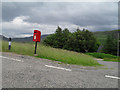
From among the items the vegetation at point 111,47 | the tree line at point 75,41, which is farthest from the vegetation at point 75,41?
the vegetation at point 111,47

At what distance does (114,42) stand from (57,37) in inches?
1203

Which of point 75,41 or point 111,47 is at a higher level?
point 75,41

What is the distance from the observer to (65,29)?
5653 cm

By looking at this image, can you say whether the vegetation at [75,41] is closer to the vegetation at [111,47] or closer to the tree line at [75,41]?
the tree line at [75,41]

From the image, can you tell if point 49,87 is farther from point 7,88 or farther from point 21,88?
point 7,88

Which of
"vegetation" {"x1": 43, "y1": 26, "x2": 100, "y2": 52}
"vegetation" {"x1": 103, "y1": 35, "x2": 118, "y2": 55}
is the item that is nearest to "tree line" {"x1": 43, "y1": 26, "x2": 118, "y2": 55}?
"vegetation" {"x1": 43, "y1": 26, "x2": 100, "y2": 52}

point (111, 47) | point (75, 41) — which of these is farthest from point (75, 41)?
point (111, 47)

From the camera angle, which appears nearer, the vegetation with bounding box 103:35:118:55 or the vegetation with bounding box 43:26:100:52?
the vegetation with bounding box 43:26:100:52

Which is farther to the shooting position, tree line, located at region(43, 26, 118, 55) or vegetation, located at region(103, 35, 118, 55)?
vegetation, located at region(103, 35, 118, 55)

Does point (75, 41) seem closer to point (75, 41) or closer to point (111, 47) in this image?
point (75, 41)

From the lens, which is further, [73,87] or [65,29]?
[65,29]

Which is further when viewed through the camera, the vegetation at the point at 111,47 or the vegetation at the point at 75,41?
the vegetation at the point at 111,47

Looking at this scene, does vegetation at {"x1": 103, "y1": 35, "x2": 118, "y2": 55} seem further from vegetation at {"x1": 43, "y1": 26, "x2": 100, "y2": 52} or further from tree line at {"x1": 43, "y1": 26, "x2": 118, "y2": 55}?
vegetation at {"x1": 43, "y1": 26, "x2": 100, "y2": 52}

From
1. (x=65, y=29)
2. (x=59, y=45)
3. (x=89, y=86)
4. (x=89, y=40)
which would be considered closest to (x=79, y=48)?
(x=89, y=40)
